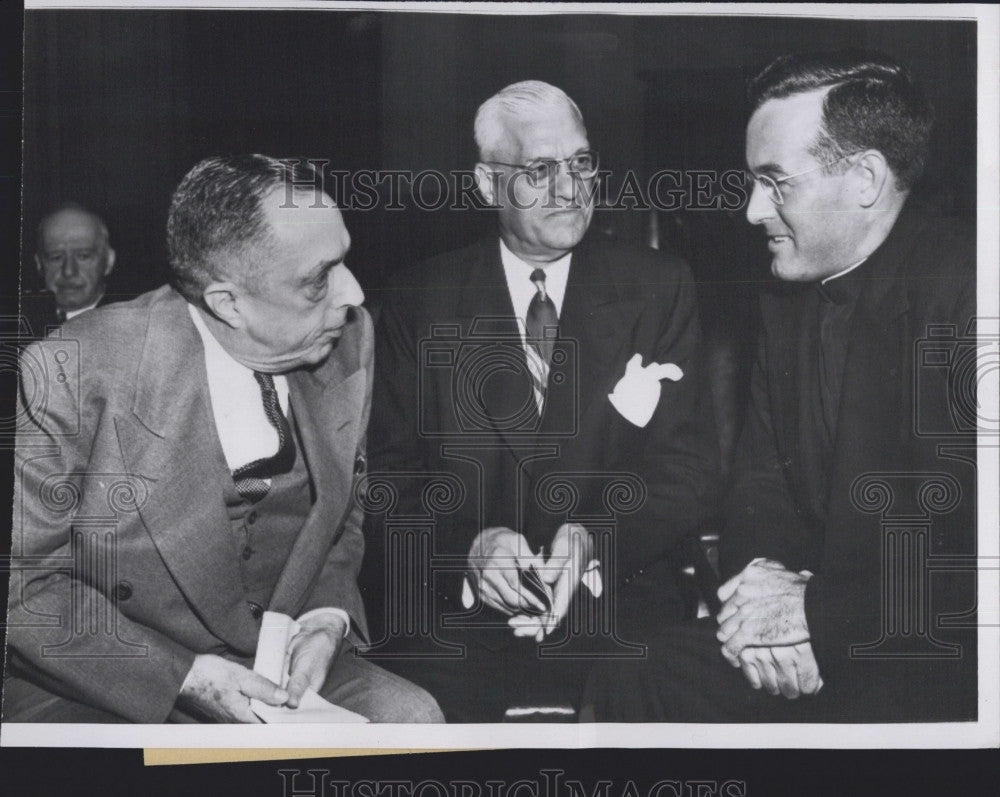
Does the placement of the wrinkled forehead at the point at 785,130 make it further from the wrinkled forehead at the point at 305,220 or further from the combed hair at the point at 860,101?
the wrinkled forehead at the point at 305,220

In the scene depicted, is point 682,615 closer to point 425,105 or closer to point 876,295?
point 876,295

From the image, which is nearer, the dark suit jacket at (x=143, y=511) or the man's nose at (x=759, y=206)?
the dark suit jacket at (x=143, y=511)

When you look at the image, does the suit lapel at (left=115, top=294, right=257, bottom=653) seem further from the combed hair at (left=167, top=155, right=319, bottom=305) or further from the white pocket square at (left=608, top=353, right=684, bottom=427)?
the white pocket square at (left=608, top=353, right=684, bottom=427)

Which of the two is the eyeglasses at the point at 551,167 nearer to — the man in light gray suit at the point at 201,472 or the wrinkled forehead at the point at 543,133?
the wrinkled forehead at the point at 543,133

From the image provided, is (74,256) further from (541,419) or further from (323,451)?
(541,419)

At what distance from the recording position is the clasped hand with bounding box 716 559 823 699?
9.82 ft

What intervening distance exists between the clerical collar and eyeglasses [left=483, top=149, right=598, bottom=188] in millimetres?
736

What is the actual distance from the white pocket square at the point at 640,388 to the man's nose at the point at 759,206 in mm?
479

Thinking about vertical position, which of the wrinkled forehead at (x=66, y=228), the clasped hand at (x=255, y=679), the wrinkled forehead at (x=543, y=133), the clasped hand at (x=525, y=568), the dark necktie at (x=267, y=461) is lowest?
the clasped hand at (x=255, y=679)

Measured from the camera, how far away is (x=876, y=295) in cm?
300

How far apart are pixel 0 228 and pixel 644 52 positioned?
1902 mm

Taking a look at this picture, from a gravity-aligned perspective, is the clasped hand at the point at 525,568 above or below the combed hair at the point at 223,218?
below

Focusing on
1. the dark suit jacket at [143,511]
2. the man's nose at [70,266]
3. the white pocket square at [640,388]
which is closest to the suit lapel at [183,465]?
the dark suit jacket at [143,511]

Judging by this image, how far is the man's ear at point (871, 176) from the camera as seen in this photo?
9.78 feet
